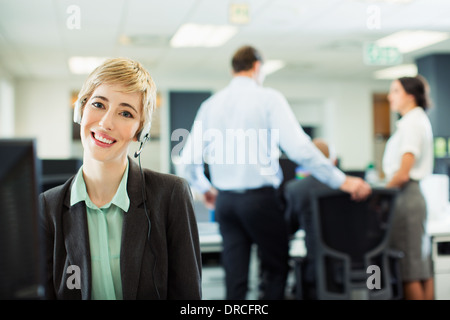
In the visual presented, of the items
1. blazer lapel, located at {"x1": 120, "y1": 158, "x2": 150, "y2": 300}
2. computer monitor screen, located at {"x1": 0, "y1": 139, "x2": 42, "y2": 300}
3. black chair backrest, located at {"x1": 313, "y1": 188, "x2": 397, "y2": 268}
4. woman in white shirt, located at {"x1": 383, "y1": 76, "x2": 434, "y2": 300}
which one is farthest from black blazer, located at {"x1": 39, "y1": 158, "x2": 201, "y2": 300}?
woman in white shirt, located at {"x1": 383, "y1": 76, "x2": 434, "y2": 300}

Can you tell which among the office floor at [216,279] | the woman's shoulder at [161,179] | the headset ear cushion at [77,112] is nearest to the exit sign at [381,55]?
the woman's shoulder at [161,179]

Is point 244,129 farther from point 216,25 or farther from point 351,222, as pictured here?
point 216,25

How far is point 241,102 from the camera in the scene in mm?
1927

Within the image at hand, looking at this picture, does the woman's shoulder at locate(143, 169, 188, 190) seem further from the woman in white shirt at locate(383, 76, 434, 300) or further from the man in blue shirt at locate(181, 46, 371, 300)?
the woman in white shirt at locate(383, 76, 434, 300)

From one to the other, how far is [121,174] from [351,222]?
1254mm

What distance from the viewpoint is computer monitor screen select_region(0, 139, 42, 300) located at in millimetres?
575

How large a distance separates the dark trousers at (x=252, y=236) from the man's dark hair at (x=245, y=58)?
1.75 ft

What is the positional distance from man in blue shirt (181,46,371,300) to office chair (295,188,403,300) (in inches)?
2.8

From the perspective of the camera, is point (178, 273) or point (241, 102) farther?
point (241, 102)

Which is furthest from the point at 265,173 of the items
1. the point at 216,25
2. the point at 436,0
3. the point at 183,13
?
the point at 216,25

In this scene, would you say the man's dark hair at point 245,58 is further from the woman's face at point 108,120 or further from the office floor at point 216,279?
the office floor at point 216,279

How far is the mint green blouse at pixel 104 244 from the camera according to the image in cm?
90

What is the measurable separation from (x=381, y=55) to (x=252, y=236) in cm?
91

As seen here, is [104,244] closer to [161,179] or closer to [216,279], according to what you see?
[161,179]
